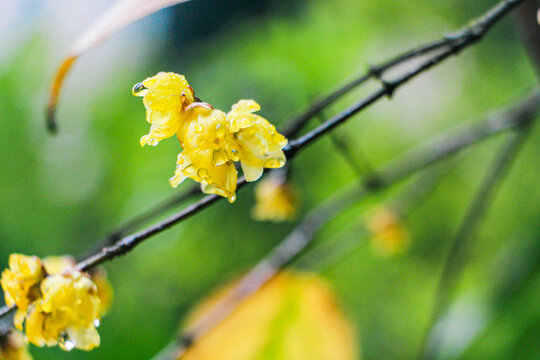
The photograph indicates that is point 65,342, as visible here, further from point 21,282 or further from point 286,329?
point 286,329

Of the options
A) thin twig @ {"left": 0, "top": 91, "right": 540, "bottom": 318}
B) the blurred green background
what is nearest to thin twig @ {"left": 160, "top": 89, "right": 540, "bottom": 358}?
thin twig @ {"left": 0, "top": 91, "right": 540, "bottom": 318}

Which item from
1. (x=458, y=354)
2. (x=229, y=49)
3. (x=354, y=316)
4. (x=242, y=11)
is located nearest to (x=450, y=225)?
(x=354, y=316)

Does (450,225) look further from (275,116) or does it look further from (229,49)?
(229,49)

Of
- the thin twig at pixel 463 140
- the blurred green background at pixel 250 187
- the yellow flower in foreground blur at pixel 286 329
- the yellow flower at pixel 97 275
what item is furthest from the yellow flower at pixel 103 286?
the blurred green background at pixel 250 187

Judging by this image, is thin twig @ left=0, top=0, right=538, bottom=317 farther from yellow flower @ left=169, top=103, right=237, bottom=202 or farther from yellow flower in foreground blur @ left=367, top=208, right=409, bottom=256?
yellow flower in foreground blur @ left=367, top=208, right=409, bottom=256

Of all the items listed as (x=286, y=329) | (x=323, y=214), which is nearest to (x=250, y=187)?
(x=286, y=329)
